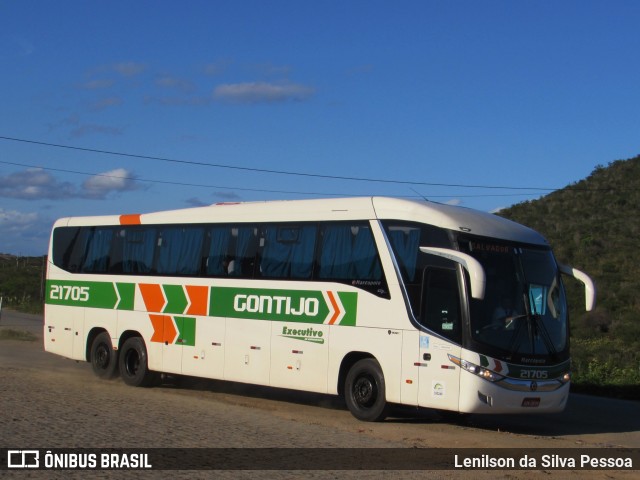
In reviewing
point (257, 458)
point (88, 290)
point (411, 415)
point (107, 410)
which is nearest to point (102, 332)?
point (88, 290)

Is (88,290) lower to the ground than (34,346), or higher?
higher

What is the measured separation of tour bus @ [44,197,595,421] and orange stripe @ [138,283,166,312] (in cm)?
4

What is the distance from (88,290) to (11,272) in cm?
6321

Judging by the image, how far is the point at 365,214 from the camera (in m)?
15.0

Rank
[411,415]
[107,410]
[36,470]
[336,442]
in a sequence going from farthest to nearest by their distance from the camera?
[411,415] < [107,410] < [336,442] < [36,470]

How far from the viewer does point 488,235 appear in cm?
1402

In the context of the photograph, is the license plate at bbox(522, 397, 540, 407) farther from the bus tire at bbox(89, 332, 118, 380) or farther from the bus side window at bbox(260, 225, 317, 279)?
the bus tire at bbox(89, 332, 118, 380)

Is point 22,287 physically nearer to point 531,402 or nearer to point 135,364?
point 135,364

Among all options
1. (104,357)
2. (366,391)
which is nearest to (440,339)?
(366,391)

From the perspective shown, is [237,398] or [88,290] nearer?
[237,398]

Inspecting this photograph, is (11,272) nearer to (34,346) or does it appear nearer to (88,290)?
(34,346)

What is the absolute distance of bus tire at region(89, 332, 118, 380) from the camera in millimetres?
19578

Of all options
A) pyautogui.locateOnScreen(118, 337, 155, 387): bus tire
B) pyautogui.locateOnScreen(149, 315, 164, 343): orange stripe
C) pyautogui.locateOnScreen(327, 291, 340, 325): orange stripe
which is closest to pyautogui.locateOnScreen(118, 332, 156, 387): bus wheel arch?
pyautogui.locateOnScreen(118, 337, 155, 387): bus tire

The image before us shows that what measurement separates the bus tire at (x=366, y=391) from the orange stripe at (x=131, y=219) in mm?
7122
